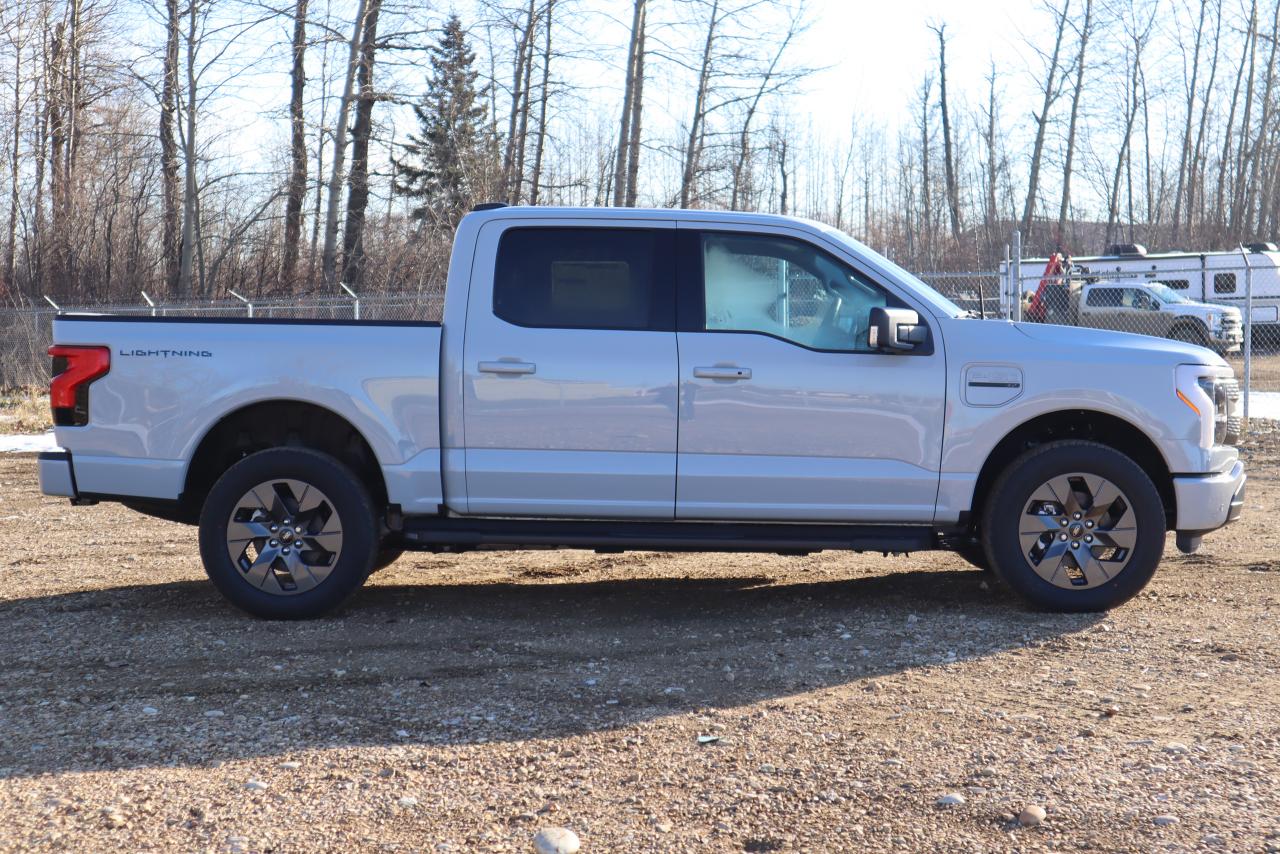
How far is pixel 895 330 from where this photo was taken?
5.58 m

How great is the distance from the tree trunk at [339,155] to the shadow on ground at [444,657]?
22.6 metres

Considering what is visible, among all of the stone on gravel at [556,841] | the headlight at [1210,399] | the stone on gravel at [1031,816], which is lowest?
the stone on gravel at [556,841]

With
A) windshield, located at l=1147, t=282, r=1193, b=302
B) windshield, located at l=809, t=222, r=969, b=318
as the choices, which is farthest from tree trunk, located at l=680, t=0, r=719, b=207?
windshield, located at l=809, t=222, r=969, b=318

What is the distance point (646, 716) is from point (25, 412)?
51.6 feet

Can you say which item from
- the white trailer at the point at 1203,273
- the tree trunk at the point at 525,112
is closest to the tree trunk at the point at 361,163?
the tree trunk at the point at 525,112

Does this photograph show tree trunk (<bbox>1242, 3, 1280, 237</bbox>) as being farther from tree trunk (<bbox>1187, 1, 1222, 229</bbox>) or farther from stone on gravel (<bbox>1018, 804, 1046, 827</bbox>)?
stone on gravel (<bbox>1018, 804, 1046, 827</bbox>)

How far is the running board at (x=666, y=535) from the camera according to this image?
572cm

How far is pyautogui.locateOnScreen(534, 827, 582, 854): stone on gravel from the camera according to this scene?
128 inches

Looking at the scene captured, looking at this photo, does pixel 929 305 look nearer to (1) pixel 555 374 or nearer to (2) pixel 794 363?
(2) pixel 794 363

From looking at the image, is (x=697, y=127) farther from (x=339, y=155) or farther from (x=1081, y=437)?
(x=1081, y=437)

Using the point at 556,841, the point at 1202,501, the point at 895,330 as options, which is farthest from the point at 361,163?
the point at 556,841

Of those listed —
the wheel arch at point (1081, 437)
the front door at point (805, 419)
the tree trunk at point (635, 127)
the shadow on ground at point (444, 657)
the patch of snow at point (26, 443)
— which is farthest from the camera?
the tree trunk at point (635, 127)

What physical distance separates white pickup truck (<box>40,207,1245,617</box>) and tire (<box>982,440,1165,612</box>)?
11mm

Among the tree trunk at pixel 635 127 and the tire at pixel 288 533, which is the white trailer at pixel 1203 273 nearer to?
the tree trunk at pixel 635 127
